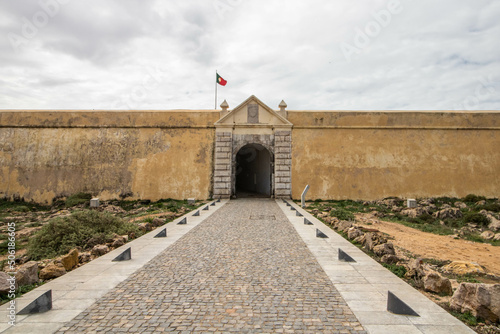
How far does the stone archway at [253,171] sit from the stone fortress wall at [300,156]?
2.95m

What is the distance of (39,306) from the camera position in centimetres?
331

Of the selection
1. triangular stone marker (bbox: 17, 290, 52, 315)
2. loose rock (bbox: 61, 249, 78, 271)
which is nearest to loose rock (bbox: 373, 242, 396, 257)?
triangular stone marker (bbox: 17, 290, 52, 315)

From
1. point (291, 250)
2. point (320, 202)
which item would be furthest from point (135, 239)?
point (320, 202)

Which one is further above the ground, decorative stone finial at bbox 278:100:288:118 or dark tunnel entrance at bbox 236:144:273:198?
decorative stone finial at bbox 278:100:288:118

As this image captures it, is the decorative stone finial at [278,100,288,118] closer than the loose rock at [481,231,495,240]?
No

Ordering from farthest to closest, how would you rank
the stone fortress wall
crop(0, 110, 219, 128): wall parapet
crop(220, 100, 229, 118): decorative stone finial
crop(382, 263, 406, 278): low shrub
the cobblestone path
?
crop(0, 110, 219, 128): wall parapet, crop(220, 100, 229, 118): decorative stone finial, the stone fortress wall, crop(382, 263, 406, 278): low shrub, the cobblestone path

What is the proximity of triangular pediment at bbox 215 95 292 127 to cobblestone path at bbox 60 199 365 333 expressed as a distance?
37.6ft

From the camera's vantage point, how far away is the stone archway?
19.6 meters

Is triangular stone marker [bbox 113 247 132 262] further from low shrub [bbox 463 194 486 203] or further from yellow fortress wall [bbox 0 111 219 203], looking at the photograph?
low shrub [bbox 463 194 486 203]

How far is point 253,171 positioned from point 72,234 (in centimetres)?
1831

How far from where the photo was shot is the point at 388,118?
1755 centimetres

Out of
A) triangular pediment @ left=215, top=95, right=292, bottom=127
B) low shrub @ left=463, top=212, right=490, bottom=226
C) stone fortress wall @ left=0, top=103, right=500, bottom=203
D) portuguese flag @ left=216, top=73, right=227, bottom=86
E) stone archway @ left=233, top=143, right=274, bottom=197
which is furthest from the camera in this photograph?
portuguese flag @ left=216, top=73, right=227, bottom=86

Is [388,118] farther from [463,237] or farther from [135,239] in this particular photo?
[135,239]

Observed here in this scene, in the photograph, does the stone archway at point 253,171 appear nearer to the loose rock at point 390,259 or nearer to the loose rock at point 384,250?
the loose rock at point 384,250
